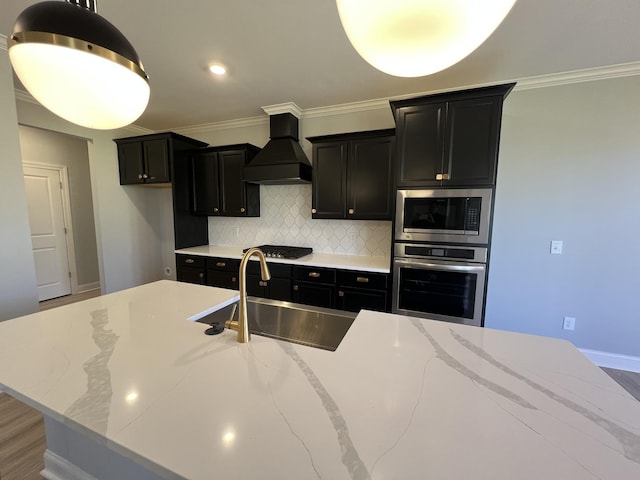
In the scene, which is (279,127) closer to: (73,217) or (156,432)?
(156,432)

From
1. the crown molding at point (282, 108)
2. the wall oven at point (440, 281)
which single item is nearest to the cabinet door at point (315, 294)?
the wall oven at point (440, 281)

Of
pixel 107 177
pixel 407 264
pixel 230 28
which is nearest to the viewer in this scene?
pixel 230 28

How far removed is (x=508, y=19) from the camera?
172 cm

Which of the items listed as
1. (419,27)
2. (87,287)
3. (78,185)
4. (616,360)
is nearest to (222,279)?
(419,27)

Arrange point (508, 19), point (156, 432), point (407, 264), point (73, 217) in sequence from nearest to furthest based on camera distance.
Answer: point (156, 432) < point (508, 19) < point (407, 264) < point (73, 217)

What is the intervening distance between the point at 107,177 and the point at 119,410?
389 centimetres

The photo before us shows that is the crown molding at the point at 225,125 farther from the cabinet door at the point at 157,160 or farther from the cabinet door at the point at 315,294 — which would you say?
the cabinet door at the point at 315,294

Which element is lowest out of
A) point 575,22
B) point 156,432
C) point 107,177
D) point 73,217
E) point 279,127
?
point 156,432

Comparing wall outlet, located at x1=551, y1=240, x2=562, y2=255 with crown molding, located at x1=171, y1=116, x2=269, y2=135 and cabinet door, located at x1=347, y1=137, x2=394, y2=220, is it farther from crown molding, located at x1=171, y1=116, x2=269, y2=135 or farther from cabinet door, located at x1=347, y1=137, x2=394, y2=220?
crown molding, located at x1=171, y1=116, x2=269, y2=135

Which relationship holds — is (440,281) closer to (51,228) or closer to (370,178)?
(370,178)

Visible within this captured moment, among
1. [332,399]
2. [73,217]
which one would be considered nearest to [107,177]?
[73,217]

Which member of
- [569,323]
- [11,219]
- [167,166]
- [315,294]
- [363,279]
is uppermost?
[167,166]

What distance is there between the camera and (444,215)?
2314mm

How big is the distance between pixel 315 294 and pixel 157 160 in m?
2.62
